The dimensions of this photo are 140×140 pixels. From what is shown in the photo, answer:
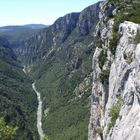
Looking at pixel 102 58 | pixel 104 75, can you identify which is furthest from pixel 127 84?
pixel 102 58

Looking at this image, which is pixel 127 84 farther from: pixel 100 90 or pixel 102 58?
pixel 102 58

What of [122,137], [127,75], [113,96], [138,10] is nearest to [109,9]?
[138,10]

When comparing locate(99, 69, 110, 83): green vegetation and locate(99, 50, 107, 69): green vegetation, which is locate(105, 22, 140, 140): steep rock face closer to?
locate(99, 69, 110, 83): green vegetation

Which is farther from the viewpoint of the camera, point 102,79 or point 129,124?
point 102,79

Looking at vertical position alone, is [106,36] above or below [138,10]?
below

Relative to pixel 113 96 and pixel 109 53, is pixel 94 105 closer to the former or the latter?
pixel 109 53

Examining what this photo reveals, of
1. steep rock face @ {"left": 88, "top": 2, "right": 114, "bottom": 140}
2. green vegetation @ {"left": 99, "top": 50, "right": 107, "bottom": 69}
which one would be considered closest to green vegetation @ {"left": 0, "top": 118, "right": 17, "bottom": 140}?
steep rock face @ {"left": 88, "top": 2, "right": 114, "bottom": 140}

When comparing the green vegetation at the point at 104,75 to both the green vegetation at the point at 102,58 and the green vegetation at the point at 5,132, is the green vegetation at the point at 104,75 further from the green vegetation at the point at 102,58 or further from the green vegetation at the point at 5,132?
the green vegetation at the point at 5,132

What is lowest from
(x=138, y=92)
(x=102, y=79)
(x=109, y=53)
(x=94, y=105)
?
(x=94, y=105)
